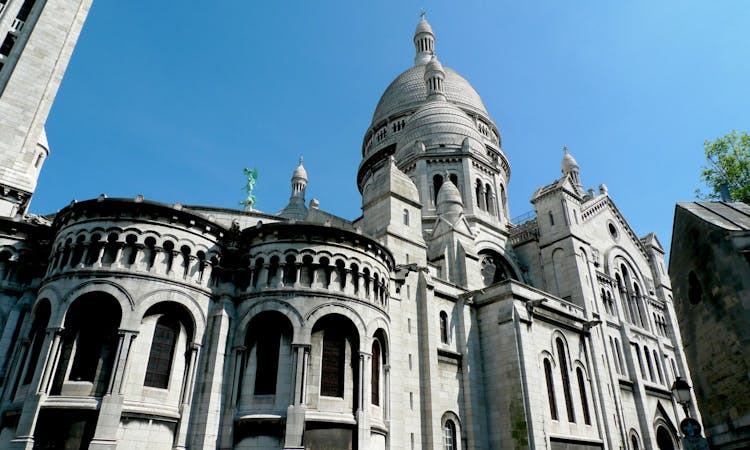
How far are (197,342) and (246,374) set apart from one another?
2339 mm

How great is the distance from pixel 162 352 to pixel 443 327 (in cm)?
1467

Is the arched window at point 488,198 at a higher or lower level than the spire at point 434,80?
lower

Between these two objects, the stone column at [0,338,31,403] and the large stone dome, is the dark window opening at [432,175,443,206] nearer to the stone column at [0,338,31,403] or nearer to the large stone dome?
the large stone dome

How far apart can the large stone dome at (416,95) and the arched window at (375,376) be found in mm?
37506

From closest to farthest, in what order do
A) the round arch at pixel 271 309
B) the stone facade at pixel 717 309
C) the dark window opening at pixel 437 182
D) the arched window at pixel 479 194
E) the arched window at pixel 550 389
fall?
the stone facade at pixel 717 309 → the round arch at pixel 271 309 → the arched window at pixel 550 389 → the arched window at pixel 479 194 → the dark window opening at pixel 437 182

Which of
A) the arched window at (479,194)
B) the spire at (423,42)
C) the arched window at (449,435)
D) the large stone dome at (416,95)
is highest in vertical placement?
the spire at (423,42)

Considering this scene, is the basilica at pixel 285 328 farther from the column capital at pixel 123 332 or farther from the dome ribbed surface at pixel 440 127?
the dome ribbed surface at pixel 440 127

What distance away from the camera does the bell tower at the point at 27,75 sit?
85.3 ft

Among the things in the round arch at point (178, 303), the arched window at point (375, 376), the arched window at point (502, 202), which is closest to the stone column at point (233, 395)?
the round arch at point (178, 303)

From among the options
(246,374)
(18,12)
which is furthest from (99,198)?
(18,12)

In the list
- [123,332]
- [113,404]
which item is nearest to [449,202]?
[123,332]

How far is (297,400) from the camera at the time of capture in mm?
18641

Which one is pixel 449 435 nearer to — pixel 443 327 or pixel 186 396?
pixel 443 327

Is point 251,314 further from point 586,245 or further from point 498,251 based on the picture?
point 586,245
